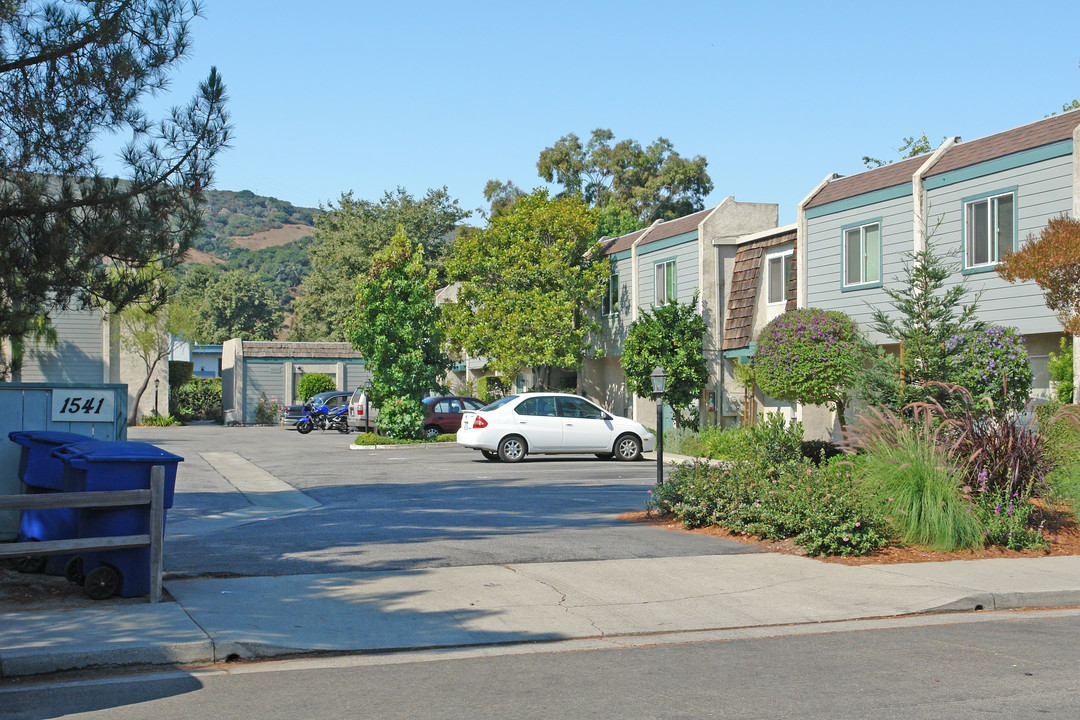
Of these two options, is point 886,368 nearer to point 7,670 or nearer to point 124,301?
point 124,301

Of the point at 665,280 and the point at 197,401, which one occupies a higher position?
the point at 665,280

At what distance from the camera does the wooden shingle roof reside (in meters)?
27.1

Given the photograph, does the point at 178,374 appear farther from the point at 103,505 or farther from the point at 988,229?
the point at 103,505

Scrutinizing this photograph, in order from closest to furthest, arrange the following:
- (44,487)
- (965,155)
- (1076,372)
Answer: (44,487) → (1076,372) → (965,155)

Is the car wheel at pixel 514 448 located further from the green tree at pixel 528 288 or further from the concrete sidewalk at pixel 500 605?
the concrete sidewalk at pixel 500 605

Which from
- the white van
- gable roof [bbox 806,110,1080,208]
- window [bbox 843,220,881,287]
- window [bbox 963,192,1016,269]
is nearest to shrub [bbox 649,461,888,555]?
window [bbox 963,192,1016,269]

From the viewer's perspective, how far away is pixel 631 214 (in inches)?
2052

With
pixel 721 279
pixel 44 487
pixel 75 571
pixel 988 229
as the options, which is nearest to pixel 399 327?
pixel 721 279

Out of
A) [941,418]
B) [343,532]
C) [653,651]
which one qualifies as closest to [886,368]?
[941,418]

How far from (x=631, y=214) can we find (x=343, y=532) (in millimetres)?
41819

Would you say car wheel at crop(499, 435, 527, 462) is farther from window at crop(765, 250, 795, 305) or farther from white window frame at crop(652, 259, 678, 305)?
white window frame at crop(652, 259, 678, 305)

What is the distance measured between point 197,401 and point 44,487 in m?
40.2

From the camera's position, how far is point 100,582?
26.6 feet

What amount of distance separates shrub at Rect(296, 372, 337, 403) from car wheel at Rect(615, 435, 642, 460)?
88.9 ft
